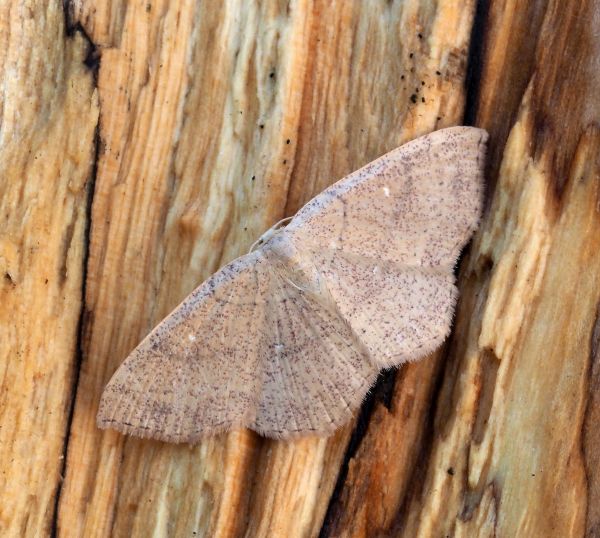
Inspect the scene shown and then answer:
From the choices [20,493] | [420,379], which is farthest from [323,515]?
[20,493]

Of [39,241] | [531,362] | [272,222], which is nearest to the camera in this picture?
[531,362]

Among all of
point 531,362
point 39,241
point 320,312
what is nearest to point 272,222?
point 320,312

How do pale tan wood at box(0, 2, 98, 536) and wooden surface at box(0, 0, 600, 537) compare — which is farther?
pale tan wood at box(0, 2, 98, 536)

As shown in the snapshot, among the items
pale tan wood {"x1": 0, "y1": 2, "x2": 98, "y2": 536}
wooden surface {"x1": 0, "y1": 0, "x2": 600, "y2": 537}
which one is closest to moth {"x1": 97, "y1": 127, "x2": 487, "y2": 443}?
wooden surface {"x1": 0, "y1": 0, "x2": 600, "y2": 537}

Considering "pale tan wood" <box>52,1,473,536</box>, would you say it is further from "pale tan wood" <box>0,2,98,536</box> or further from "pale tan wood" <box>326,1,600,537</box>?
"pale tan wood" <box>326,1,600,537</box>

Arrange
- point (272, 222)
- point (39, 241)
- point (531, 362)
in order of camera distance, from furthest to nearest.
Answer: point (272, 222) → point (39, 241) → point (531, 362)

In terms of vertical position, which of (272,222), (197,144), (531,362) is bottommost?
(531,362)

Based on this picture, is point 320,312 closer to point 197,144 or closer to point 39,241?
point 197,144
